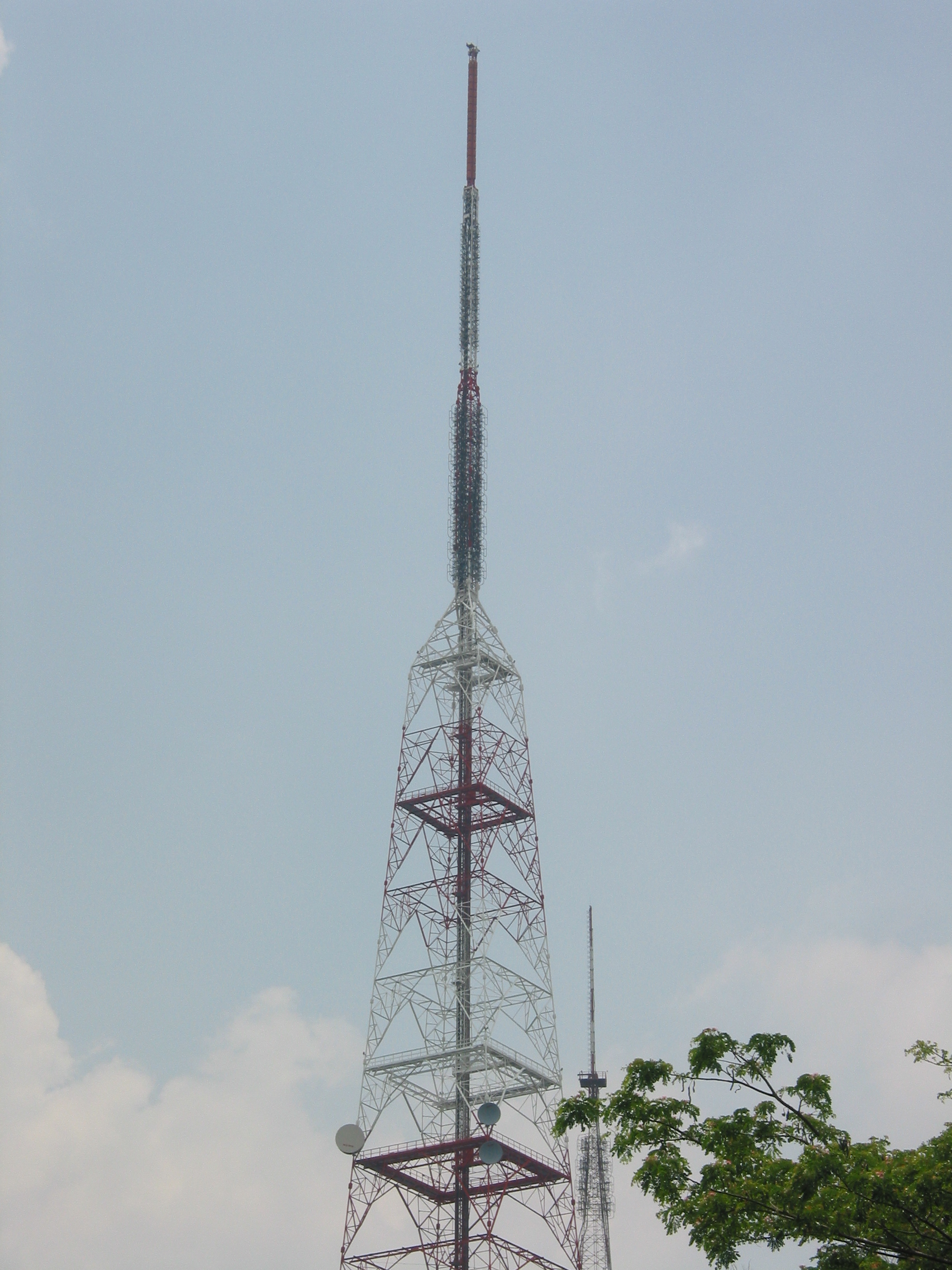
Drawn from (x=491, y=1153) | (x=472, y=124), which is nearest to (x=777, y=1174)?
(x=491, y=1153)


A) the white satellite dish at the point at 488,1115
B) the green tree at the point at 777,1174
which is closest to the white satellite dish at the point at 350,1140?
the white satellite dish at the point at 488,1115

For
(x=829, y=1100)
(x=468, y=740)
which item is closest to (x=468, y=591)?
(x=468, y=740)

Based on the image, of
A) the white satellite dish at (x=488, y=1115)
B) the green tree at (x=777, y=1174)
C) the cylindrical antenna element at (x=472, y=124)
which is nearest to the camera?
the green tree at (x=777, y=1174)

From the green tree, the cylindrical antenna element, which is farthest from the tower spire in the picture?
the green tree

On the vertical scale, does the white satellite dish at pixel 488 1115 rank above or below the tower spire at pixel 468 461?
below

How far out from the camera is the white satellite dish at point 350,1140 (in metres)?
78.8

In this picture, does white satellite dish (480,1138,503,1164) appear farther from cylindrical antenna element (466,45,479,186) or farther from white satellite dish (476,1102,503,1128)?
cylindrical antenna element (466,45,479,186)

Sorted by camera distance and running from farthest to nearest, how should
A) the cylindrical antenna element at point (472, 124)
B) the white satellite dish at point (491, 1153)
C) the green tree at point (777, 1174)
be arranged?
the cylindrical antenna element at point (472, 124) → the white satellite dish at point (491, 1153) → the green tree at point (777, 1174)

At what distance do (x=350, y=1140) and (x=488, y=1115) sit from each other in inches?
289

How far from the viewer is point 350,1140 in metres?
78.9

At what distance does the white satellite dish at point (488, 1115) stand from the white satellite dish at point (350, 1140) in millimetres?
6443

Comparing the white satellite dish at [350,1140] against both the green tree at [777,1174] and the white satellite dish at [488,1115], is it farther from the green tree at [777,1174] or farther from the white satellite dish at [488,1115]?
the green tree at [777,1174]

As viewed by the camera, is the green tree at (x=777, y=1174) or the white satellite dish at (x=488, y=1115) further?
the white satellite dish at (x=488, y=1115)

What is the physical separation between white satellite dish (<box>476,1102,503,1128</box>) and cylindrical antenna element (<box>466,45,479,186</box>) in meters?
53.9
